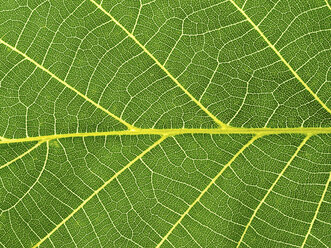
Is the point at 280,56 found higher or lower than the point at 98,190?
lower

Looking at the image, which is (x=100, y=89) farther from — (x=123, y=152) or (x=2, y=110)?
(x=2, y=110)

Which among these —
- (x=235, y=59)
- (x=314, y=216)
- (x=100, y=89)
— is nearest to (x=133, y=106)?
(x=100, y=89)

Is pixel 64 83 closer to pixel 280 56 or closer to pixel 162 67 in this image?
pixel 162 67

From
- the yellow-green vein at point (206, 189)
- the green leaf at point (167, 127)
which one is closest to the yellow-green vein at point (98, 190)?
the green leaf at point (167, 127)

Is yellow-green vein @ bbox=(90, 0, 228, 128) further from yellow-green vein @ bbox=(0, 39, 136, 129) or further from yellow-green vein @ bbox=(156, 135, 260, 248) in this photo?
yellow-green vein @ bbox=(0, 39, 136, 129)

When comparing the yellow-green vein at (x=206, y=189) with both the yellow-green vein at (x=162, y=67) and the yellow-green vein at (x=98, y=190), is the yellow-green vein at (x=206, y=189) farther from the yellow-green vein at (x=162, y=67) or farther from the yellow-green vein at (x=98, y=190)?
the yellow-green vein at (x=98, y=190)

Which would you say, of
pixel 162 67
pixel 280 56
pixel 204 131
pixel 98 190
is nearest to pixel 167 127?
pixel 204 131

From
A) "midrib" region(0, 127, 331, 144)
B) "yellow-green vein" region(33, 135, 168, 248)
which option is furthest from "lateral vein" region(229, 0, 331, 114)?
"yellow-green vein" region(33, 135, 168, 248)

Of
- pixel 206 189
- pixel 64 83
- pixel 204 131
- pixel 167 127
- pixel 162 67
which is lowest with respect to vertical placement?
pixel 206 189
